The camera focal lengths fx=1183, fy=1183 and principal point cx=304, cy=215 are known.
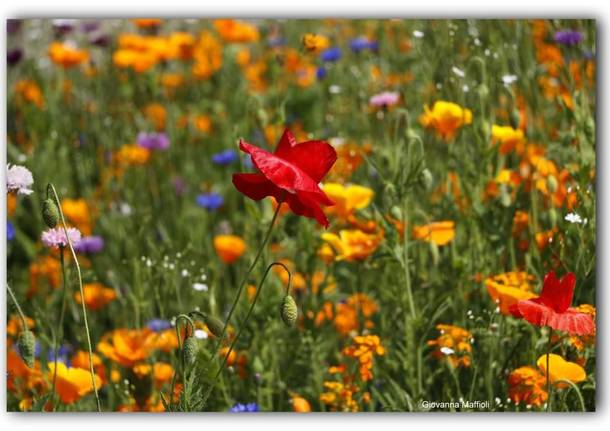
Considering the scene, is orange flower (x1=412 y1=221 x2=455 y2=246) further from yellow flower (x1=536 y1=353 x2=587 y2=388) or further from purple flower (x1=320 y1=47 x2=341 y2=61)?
purple flower (x1=320 y1=47 x2=341 y2=61)

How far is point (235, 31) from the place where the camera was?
2793mm

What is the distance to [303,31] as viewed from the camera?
2.91 m

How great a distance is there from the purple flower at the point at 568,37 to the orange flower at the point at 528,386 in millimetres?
726

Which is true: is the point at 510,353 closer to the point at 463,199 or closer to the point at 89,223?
the point at 463,199

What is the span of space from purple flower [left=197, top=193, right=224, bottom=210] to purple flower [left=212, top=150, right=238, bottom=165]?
10 cm

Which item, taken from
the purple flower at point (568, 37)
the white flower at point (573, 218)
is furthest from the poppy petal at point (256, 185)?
the purple flower at point (568, 37)

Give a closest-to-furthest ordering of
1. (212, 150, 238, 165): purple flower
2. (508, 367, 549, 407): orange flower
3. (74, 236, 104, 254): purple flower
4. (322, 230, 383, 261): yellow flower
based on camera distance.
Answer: (508, 367, 549, 407): orange flower → (322, 230, 383, 261): yellow flower → (74, 236, 104, 254): purple flower → (212, 150, 238, 165): purple flower

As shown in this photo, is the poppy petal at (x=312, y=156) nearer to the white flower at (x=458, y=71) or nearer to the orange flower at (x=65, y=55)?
the white flower at (x=458, y=71)

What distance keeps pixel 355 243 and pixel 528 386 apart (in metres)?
0.43

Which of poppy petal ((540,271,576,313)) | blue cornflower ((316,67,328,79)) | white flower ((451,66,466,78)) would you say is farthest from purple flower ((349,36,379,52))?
poppy petal ((540,271,576,313))

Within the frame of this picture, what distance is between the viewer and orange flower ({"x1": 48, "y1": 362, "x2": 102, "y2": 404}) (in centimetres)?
218

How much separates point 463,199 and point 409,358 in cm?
42

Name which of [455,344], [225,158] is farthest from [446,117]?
[225,158]
